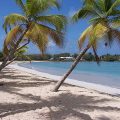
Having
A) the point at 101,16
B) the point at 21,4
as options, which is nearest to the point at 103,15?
the point at 101,16

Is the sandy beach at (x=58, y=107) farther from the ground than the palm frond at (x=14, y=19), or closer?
closer

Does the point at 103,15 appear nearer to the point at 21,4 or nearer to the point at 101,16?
the point at 101,16

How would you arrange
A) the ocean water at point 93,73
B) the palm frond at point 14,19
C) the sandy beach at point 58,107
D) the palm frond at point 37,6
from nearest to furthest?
the sandy beach at point 58,107
the palm frond at point 37,6
the palm frond at point 14,19
the ocean water at point 93,73

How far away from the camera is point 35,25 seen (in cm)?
1257

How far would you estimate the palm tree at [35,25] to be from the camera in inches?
481

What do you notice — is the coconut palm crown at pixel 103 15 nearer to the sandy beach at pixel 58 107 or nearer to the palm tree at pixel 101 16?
the palm tree at pixel 101 16

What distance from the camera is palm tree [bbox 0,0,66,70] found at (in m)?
12.2

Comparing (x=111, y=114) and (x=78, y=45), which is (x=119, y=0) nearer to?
(x=78, y=45)

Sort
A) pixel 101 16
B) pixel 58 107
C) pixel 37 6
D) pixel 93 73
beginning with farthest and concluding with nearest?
pixel 93 73, pixel 101 16, pixel 37 6, pixel 58 107

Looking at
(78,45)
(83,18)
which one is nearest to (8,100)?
(78,45)

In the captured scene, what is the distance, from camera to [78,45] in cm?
1277

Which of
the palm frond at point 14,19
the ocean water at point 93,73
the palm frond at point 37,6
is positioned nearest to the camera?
the palm frond at point 37,6

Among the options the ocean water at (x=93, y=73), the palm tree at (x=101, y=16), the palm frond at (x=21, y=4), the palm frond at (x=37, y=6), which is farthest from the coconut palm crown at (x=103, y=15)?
the ocean water at (x=93, y=73)

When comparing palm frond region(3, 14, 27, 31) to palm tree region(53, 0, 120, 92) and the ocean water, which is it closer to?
palm tree region(53, 0, 120, 92)
